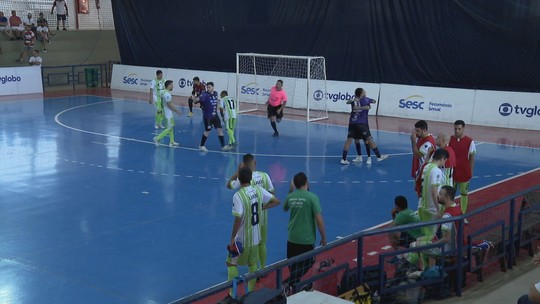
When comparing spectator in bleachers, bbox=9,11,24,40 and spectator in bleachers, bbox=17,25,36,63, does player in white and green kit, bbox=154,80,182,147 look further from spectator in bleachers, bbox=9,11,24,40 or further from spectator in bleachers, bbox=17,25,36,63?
spectator in bleachers, bbox=9,11,24,40

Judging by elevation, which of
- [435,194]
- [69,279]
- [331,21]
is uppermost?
[331,21]

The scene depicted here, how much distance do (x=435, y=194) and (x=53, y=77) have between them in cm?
3300

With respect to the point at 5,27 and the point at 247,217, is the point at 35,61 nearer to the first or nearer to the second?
the point at 5,27

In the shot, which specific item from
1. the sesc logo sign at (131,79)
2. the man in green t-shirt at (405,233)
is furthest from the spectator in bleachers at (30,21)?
the man in green t-shirt at (405,233)

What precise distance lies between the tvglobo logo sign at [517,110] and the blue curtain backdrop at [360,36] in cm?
171

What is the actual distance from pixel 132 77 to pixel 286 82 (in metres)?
10.7

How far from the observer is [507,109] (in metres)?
24.3

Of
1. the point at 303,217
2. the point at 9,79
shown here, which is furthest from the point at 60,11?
the point at 303,217

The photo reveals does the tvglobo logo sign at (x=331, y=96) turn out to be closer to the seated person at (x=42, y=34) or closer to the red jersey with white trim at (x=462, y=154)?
the red jersey with white trim at (x=462, y=154)

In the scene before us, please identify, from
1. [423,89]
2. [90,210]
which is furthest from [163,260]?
[423,89]

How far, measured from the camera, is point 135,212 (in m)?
13.7

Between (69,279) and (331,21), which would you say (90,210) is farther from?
(331,21)

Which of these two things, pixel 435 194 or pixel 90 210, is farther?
pixel 90 210

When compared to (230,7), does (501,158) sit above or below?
below
